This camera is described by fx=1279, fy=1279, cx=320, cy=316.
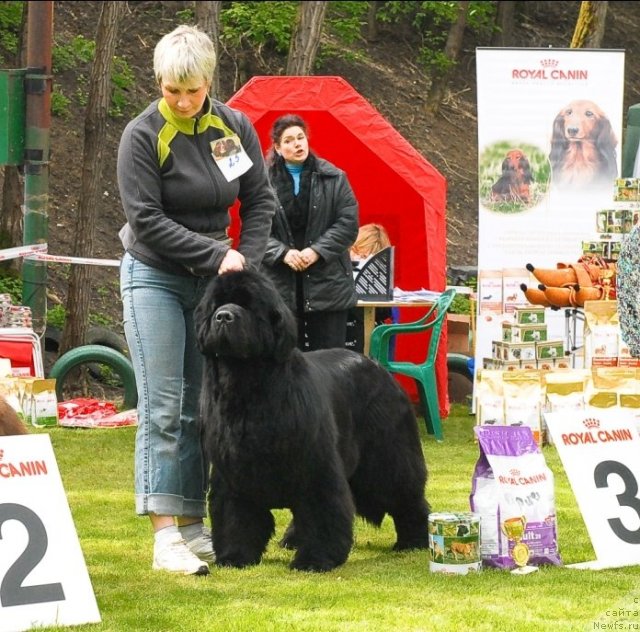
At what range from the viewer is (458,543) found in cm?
413

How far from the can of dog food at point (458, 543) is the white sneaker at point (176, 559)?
0.77 meters

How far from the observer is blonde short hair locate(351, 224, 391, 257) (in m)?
8.91

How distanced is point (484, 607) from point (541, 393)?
3.99m

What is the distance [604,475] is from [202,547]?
141cm

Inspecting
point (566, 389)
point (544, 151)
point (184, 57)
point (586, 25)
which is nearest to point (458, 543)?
point (184, 57)

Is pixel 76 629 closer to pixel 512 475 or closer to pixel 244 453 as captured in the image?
pixel 244 453

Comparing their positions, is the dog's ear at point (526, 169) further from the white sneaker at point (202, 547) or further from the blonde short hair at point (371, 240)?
the white sneaker at point (202, 547)

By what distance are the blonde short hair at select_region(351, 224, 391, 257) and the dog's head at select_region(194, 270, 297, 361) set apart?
4820mm

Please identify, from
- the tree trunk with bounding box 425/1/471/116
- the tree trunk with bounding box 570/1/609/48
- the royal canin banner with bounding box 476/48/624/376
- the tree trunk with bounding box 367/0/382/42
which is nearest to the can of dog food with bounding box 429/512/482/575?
the royal canin banner with bounding box 476/48/624/376

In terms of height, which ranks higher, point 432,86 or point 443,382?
point 432,86

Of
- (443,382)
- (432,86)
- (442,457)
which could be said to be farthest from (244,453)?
(432,86)

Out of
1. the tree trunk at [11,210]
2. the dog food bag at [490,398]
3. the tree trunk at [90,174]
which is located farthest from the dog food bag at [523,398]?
the tree trunk at [11,210]

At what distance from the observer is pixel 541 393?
24.7 ft

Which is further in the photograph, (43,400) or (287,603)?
(43,400)
